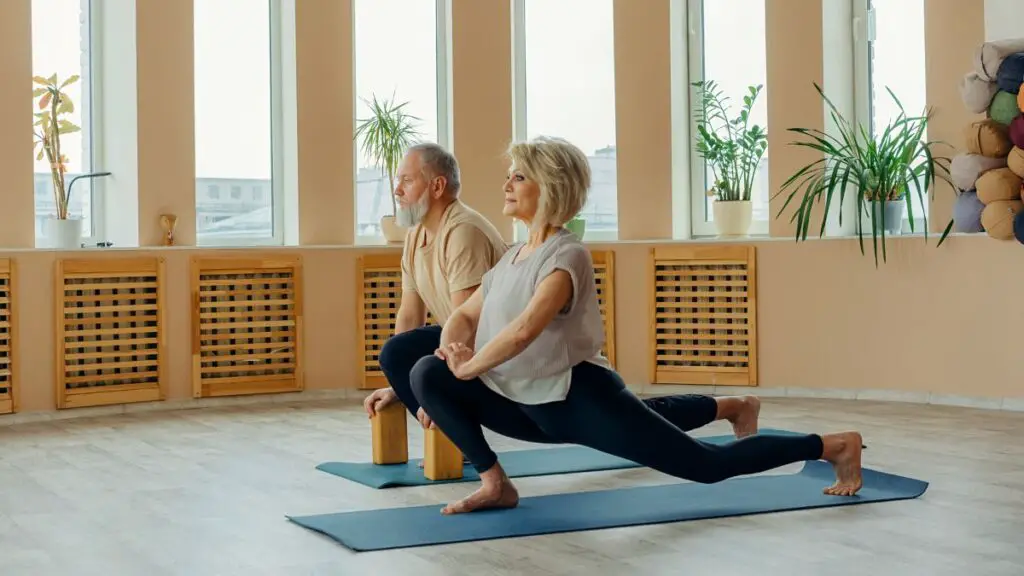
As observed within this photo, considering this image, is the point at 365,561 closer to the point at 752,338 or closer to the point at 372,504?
the point at 372,504

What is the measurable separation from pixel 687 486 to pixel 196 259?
3324mm

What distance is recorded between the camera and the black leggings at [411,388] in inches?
145

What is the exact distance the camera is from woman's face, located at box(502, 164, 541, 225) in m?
3.36

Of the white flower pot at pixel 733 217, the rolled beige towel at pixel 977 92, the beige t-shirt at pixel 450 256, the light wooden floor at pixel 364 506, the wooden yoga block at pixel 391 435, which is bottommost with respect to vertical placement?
the light wooden floor at pixel 364 506

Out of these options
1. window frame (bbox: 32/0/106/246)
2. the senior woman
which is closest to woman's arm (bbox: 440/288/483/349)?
the senior woman

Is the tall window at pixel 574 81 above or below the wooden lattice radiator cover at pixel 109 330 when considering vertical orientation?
above

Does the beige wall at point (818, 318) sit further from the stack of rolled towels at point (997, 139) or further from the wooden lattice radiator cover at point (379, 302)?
the stack of rolled towels at point (997, 139)

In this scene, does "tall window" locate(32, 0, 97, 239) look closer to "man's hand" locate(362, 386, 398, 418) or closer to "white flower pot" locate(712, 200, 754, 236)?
"man's hand" locate(362, 386, 398, 418)

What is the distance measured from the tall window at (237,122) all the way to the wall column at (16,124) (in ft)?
3.12

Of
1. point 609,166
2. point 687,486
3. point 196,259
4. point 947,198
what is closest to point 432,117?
point 609,166

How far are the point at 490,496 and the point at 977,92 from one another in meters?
3.24

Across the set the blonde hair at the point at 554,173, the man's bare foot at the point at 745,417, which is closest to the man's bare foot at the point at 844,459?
the man's bare foot at the point at 745,417

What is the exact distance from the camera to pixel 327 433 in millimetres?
5184

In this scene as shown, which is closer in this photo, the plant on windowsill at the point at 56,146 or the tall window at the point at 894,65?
the plant on windowsill at the point at 56,146
